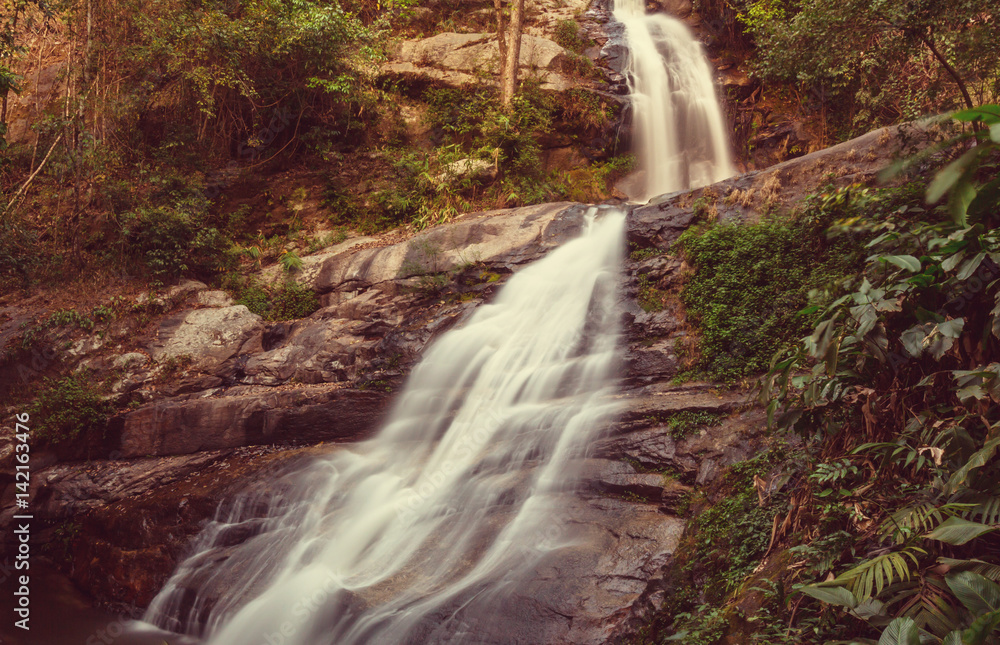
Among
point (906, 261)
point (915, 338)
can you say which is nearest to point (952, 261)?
point (906, 261)

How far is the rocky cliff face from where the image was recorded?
5258mm

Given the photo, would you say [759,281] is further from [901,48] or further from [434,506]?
[434,506]

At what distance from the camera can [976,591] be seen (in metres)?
2.39

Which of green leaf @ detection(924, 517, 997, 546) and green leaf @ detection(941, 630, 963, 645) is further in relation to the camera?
green leaf @ detection(924, 517, 997, 546)

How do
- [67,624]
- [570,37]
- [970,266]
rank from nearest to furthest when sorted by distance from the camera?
[970,266] → [67,624] → [570,37]

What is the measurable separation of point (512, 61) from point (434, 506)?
11643 millimetres

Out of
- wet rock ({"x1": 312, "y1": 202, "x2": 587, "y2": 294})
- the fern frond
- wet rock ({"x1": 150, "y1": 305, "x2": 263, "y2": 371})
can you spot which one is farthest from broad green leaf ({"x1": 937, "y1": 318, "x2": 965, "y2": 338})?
Answer: wet rock ({"x1": 150, "y1": 305, "x2": 263, "y2": 371})

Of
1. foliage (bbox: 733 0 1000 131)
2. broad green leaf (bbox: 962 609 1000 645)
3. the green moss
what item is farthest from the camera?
the green moss

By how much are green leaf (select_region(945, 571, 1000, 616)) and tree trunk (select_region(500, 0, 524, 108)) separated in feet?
42.5

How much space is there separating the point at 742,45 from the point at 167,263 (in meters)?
15.4

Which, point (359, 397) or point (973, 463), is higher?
point (973, 463)

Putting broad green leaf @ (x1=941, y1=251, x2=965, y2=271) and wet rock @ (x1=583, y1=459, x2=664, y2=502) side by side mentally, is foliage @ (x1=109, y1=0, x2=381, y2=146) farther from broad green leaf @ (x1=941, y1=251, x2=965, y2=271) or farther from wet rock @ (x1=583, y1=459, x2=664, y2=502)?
broad green leaf @ (x1=941, y1=251, x2=965, y2=271)

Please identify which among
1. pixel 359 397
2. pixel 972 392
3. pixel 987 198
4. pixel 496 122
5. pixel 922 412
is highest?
pixel 496 122

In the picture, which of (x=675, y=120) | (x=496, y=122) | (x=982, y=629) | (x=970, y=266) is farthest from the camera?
(x=675, y=120)
